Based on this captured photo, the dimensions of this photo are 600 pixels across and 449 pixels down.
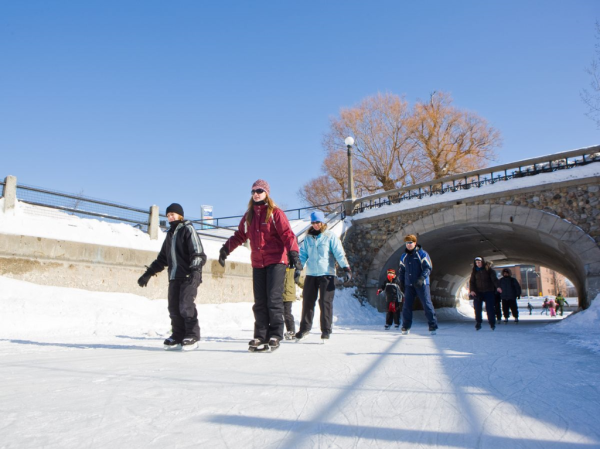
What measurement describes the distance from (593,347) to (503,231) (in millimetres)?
9639

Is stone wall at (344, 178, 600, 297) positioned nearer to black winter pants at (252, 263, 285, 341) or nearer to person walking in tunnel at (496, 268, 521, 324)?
person walking in tunnel at (496, 268, 521, 324)

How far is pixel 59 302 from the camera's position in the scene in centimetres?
781

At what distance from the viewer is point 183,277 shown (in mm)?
4609

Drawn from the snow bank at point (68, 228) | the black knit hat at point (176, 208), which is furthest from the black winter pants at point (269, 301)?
the snow bank at point (68, 228)

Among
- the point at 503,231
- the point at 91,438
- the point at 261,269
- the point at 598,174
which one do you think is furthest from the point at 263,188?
the point at 503,231

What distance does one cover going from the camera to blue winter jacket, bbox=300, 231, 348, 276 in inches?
219

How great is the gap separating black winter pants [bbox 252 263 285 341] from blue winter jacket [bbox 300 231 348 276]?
1221mm

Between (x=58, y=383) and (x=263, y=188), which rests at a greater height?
(x=263, y=188)

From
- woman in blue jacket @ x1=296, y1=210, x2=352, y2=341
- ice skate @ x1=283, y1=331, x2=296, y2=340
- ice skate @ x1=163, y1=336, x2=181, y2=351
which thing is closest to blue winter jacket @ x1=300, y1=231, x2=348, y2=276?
woman in blue jacket @ x1=296, y1=210, x2=352, y2=341

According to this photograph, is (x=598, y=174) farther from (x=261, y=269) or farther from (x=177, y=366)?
(x=177, y=366)

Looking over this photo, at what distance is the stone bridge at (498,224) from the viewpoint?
1084 cm

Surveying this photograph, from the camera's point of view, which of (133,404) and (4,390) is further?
(4,390)

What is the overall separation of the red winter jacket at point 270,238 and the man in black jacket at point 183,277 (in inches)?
22.1

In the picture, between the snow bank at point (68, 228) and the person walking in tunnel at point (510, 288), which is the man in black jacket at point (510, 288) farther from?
the snow bank at point (68, 228)
